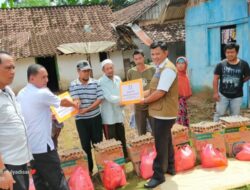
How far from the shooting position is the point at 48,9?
19.1 meters

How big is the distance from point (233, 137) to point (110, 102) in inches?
76.4

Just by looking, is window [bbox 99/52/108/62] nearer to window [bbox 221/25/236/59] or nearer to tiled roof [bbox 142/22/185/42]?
tiled roof [bbox 142/22/185/42]

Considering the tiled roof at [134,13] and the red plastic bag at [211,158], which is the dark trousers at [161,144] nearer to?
the red plastic bag at [211,158]

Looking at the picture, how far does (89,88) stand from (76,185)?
134 cm

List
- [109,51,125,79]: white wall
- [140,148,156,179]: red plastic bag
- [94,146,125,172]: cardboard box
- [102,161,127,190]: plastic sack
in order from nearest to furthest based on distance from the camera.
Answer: [102,161,127,190]: plastic sack → [94,146,125,172]: cardboard box → [140,148,156,179]: red plastic bag → [109,51,125,79]: white wall

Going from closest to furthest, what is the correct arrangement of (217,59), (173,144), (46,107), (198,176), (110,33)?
(46,107) < (198,176) < (173,144) < (217,59) < (110,33)

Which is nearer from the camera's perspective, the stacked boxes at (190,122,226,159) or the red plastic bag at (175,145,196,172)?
the red plastic bag at (175,145,196,172)

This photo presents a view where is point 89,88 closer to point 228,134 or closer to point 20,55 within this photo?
point 228,134

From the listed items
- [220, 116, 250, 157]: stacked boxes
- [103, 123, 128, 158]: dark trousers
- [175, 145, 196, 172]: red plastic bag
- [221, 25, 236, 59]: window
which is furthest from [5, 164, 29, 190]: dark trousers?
[221, 25, 236, 59]: window

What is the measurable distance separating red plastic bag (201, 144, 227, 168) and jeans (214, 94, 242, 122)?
916 millimetres

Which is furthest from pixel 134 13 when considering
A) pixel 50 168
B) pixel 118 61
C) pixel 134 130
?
pixel 50 168

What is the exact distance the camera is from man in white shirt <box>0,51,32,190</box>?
2.42 m

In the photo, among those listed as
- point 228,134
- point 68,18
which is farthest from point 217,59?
point 68,18

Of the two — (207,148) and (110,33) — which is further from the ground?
(110,33)
